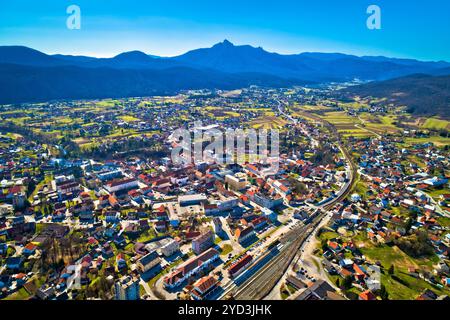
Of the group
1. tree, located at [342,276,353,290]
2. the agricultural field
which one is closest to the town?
tree, located at [342,276,353,290]

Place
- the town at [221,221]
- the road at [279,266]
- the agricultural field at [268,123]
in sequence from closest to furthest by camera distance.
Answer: the road at [279,266], the town at [221,221], the agricultural field at [268,123]

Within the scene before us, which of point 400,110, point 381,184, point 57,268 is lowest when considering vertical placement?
point 57,268

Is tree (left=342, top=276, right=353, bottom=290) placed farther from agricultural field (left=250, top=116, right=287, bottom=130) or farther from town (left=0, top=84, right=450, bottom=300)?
agricultural field (left=250, top=116, right=287, bottom=130)

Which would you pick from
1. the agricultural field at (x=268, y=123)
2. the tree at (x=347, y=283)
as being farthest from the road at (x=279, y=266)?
the agricultural field at (x=268, y=123)

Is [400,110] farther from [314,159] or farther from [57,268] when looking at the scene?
[57,268]

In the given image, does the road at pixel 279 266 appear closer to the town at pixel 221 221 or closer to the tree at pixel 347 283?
the town at pixel 221 221

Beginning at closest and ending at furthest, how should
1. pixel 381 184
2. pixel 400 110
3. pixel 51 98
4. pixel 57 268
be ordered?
pixel 57 268, pixel 381 184, pixel 400 110, pixel 51 98

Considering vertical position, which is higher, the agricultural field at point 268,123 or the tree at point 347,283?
the agricultural field at point 268,123

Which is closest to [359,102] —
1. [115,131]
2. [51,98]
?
[115,131]

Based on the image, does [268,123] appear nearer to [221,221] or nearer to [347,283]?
[221,221]
